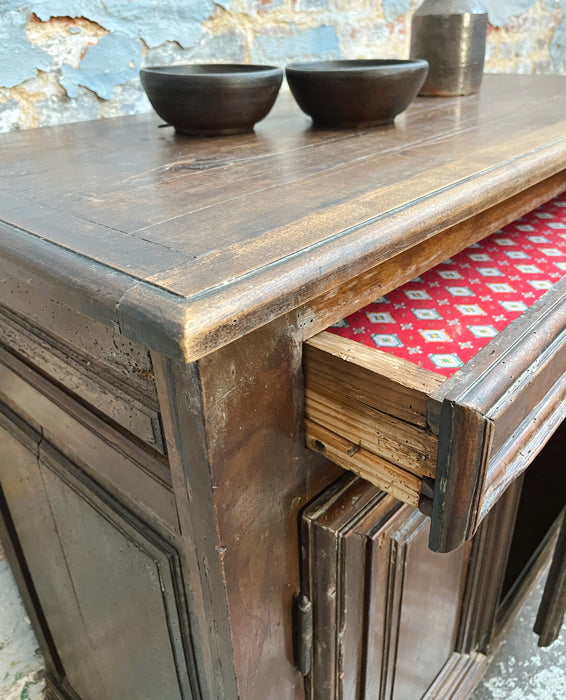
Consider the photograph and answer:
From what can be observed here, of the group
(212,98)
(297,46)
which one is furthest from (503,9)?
(212,98)

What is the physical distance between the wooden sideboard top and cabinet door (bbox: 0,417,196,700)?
31 cm

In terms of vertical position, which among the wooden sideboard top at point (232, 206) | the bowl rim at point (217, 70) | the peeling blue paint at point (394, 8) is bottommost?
the wooden sideboard top at point (232, 206)

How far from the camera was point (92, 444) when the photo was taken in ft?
2.01

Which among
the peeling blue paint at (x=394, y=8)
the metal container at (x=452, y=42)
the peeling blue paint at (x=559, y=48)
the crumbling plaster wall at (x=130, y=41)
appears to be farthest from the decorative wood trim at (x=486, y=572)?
the peeling blue paint at (x=559, y=48)

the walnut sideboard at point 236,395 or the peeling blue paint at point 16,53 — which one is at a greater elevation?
the peeling blue paint at point 16,53

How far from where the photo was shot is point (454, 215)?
54cm

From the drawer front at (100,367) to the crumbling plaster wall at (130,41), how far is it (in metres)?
0.54

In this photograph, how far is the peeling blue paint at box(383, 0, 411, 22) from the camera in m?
1.54

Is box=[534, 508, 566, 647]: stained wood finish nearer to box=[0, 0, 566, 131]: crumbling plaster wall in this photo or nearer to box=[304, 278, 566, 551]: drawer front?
box=[304, 278, 566, 551]: drawer front

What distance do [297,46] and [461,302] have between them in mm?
1001

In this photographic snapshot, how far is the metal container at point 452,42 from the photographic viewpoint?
1.11 m

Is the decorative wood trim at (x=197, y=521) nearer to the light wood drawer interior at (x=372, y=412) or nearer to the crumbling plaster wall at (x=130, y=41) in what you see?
the light wood drawer interior at (x=372, y=412)

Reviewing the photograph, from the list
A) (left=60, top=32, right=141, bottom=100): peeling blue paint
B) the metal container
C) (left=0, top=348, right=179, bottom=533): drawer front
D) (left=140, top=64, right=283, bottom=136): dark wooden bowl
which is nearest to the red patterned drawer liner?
(left=0, top=348, right=179, bottom=533): drawer front

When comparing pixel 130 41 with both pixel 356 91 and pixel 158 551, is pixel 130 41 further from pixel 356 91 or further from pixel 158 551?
pixel 158 551
